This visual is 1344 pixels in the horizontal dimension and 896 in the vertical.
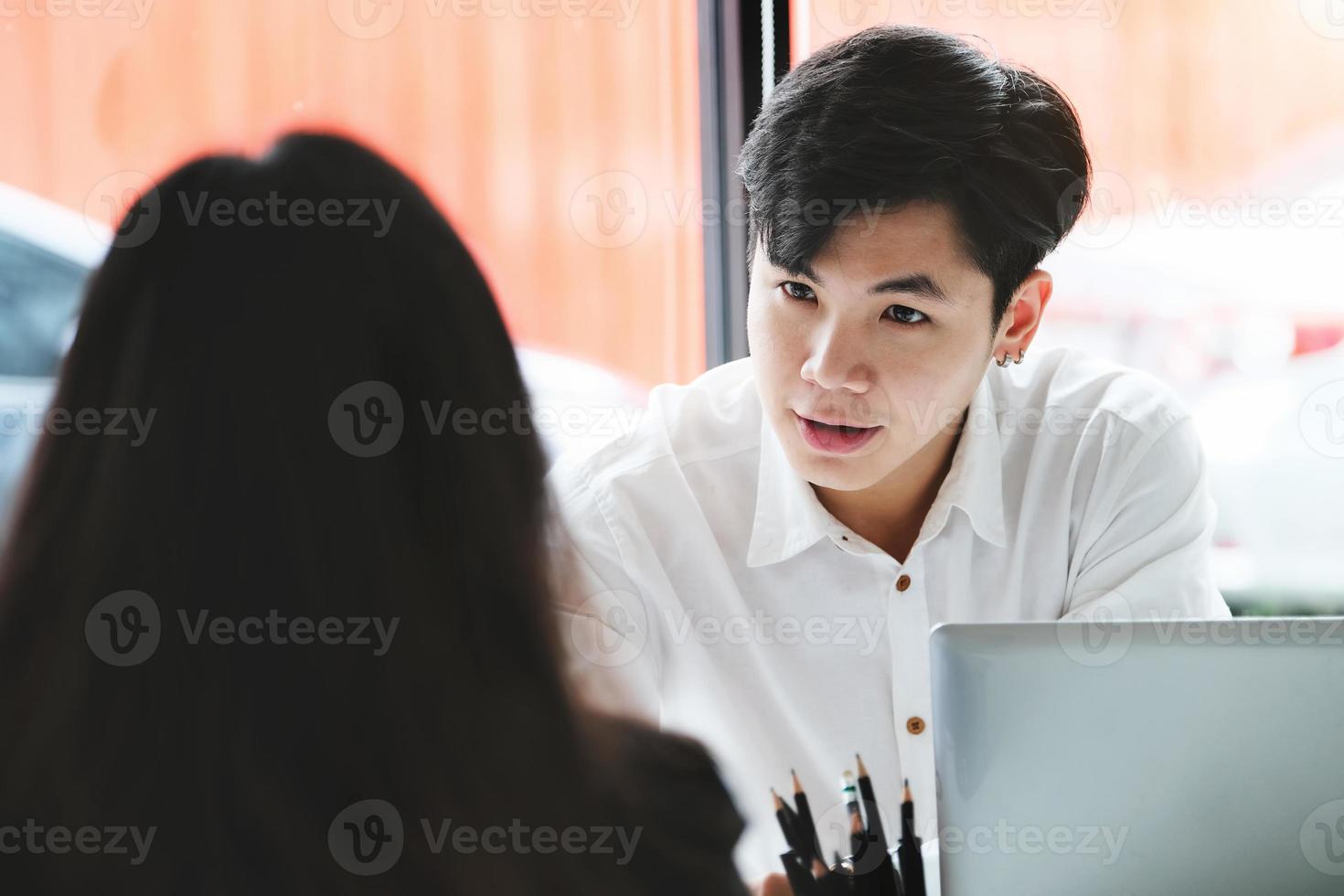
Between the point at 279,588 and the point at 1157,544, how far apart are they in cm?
116

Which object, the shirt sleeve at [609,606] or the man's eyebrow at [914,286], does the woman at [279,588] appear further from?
the man's eyebrow at [914,286]

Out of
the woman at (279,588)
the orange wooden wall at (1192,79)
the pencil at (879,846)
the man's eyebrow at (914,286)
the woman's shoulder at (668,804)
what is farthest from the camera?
the orange wooden wall at (1192,79)

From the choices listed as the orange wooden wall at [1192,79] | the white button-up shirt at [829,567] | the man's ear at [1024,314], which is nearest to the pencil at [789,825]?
Result: the white button-up shirt at [829,567]

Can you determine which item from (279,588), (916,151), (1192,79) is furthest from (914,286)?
(1192,79)

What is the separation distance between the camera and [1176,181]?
7.23ft

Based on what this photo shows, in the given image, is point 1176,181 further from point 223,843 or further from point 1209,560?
point 223,843

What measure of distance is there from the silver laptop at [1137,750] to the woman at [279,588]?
0.96 feet

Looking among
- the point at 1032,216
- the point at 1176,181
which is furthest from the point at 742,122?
the point at 1032,216

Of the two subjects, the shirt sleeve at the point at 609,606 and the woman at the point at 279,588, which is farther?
the shirt sleeve at the point at 609,606

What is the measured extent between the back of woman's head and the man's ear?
3.22ft

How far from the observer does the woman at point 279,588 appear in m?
0.59

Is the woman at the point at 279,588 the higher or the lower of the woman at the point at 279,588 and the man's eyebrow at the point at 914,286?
the lower

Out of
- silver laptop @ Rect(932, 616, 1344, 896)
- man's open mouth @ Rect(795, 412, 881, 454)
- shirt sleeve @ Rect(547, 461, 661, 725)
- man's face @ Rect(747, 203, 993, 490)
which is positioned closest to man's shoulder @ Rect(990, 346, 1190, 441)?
man's face @ Rect(747, 203, 993, 490)

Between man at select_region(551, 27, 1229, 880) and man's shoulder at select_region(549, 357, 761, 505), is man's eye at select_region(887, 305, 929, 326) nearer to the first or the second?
man at select_region(551, 27, 1229, 880)
